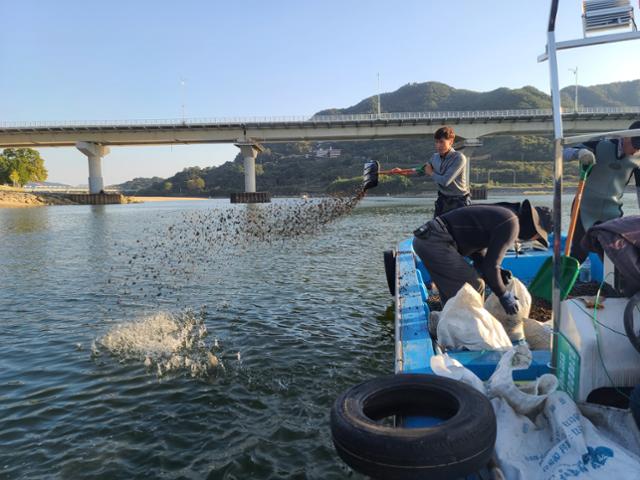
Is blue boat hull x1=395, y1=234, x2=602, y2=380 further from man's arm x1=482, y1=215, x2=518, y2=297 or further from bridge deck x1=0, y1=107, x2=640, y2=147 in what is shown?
bridge deck x1=0, y1=107, x2=640, y2=147

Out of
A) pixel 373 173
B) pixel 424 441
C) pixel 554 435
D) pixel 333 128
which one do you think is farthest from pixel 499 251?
pixel 333 128

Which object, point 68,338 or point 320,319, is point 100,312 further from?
point 320,319

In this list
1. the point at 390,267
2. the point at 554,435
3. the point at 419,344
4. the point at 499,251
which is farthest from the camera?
the point at 390,267

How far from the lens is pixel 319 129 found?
2499 inches

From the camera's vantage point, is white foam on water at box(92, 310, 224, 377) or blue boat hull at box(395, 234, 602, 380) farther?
white foam on water at box(92, 310, 224, 377)

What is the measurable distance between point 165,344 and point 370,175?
435 cm

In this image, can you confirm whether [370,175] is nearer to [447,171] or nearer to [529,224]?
[447,171]

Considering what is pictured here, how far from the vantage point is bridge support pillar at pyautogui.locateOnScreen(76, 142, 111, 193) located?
68562mm

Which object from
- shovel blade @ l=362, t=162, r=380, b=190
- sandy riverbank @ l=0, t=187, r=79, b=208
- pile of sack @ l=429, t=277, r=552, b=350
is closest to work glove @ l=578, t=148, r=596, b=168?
pile of sack @ l=429, t=277, r=552, b=350

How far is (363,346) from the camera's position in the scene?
23.2 feet

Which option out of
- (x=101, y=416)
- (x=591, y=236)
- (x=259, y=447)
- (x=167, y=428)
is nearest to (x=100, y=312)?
(x=101, y=416)

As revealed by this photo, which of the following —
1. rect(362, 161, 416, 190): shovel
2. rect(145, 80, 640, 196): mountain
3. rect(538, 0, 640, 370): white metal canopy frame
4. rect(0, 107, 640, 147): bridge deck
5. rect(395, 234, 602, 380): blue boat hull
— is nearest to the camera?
rect(538, 0, 640, 370): white metal canopy frame

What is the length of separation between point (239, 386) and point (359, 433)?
344cm

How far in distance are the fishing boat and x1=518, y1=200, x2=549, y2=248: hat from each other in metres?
1.57
